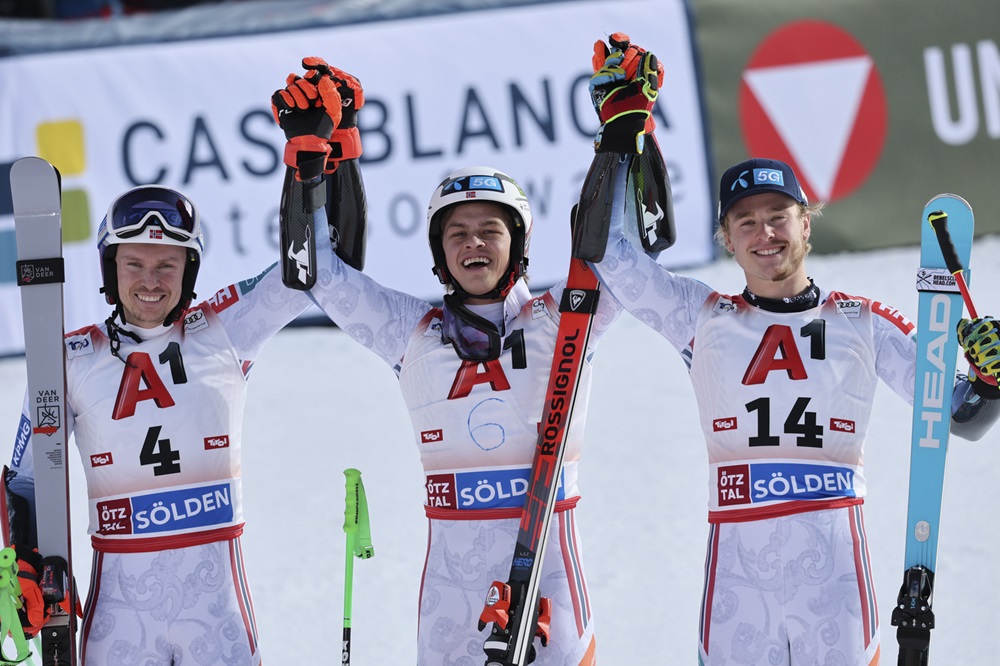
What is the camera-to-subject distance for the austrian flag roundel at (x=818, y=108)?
394 inches


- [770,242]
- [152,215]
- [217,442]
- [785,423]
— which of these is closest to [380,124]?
[152,215]

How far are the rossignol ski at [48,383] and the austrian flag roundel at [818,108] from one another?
21.2ft

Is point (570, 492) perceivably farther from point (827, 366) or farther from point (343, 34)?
A: point (343, 34)

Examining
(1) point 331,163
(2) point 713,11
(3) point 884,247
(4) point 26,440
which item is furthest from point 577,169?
(4) point 26,440

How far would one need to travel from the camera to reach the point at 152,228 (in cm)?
467

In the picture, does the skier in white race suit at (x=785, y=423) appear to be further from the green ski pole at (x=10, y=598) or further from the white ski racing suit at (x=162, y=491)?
the green ski pole at (x=10, y=598)

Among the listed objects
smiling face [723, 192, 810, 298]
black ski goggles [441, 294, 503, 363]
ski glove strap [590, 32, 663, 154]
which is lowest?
black ski goggles [441, 294, 503, 363]

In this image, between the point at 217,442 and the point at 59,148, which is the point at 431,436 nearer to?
the point at 217,442

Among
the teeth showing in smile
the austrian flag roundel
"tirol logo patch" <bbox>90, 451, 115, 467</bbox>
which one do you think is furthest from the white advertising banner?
"tirol logo patch" <bbox>90, 451, 115, 467</bbox>

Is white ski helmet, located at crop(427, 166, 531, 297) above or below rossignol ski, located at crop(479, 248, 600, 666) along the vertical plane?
above

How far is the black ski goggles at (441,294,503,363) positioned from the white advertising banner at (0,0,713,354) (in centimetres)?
508

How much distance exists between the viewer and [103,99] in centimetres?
1002

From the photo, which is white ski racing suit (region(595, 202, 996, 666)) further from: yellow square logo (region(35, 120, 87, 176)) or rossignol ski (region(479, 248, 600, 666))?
yellow square logo (region(35, 120, 87, 176))

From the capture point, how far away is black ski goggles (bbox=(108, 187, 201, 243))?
4.66m
